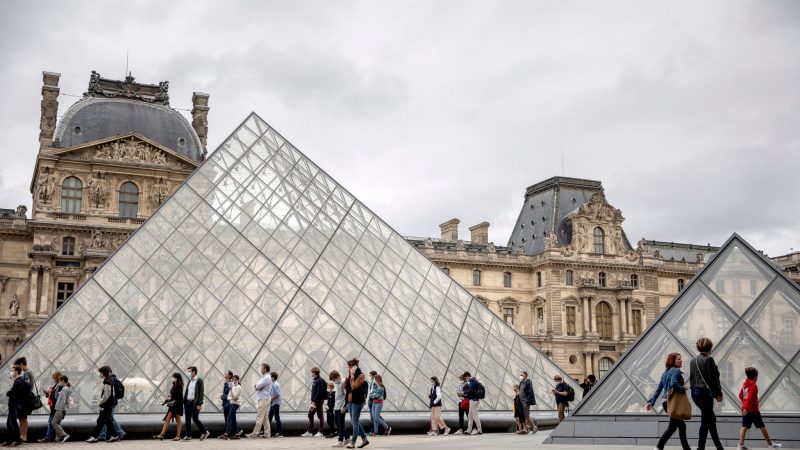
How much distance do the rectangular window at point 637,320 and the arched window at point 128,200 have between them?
30.1 meters

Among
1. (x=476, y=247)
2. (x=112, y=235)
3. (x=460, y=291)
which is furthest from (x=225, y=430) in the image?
(x=476, y=247)

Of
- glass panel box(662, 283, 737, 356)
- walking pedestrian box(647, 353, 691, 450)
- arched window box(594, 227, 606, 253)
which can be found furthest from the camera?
arched window box(594, 227, 606, 253)

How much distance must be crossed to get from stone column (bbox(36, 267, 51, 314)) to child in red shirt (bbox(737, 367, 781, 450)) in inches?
1352

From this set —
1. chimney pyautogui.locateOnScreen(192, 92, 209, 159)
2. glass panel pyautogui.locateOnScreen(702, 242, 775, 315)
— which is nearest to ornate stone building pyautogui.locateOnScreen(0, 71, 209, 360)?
chimney pyautogui.locateOnScreen(192, 92, 209, 159)

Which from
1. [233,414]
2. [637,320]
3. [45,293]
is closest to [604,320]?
[637,320]

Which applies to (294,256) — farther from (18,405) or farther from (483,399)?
(18,405)

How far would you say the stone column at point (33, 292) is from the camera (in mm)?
36719

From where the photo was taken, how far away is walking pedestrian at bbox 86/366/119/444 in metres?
11.2

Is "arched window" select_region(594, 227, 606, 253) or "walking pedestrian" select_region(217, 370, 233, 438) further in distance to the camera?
"arched window" select_region(594, 227, 606, 253)

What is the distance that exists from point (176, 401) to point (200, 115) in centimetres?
3439

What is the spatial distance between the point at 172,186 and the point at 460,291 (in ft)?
86.5

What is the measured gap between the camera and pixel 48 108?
3984cm

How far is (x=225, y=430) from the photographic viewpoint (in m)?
12.3

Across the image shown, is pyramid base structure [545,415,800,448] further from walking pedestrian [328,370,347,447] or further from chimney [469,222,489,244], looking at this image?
chimney [469,222,489,244]
